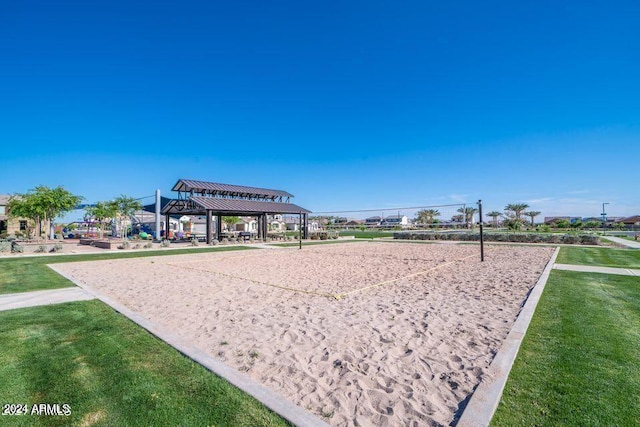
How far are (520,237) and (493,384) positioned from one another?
23.1 meters

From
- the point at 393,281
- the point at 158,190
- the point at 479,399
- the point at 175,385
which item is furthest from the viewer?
the point at 158,190

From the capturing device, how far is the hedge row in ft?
64.3

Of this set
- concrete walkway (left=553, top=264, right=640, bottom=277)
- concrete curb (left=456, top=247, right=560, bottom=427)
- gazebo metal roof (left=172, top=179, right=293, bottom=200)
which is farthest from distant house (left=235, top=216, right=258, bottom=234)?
concrete curb (left=456, top=247, right=560, bottom=427)

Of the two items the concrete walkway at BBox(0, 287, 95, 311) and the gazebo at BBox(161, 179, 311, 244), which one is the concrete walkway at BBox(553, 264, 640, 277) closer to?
the concrete walkway at BBox(0, 287, 95, 311)

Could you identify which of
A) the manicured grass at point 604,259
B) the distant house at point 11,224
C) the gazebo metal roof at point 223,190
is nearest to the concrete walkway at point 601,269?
the manicured grass at point 604,259

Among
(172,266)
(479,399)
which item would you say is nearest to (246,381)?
(479,399)

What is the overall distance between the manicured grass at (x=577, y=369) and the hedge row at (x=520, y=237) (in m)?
18.5

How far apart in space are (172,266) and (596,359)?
10628 millimetres

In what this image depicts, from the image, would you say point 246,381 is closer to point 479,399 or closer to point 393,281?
point 479,399

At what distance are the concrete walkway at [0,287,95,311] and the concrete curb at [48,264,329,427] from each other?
7.19ft

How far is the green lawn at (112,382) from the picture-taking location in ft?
7.15

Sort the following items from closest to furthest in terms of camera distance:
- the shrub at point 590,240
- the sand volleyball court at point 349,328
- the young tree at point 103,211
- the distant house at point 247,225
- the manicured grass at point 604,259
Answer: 1. the sand volleyball court at point 349,328
2. the manicured grass at point 604,259
3. the shrub at point 590,240
4. the young tree at point 103,211
5. the distant house at point 247,225

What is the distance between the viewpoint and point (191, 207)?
21922 millimetres

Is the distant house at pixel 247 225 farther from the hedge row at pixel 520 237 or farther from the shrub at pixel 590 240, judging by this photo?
the shrub at pixel 590 240
